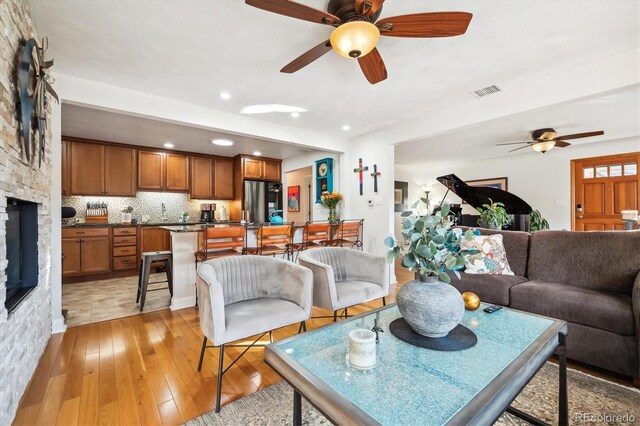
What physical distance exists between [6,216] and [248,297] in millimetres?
1408

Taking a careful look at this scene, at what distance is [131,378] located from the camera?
185cm

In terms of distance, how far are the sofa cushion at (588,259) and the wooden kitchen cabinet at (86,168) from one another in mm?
6386

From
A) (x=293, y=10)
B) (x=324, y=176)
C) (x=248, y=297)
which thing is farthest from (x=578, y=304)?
(x=324, y=176)

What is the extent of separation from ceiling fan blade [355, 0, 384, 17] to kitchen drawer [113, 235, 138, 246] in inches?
200

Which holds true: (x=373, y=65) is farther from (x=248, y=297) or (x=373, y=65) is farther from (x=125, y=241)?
(x=125, y=241)

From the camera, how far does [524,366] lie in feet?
3.41

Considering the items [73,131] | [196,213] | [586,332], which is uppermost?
[73,131]

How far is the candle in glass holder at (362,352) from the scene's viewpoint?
40.6 inches

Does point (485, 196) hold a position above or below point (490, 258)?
above

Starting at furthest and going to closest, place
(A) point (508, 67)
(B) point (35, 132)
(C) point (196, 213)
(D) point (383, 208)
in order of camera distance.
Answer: (C) point (196, 213)
(D) point (383, 208)
(A) point (508, 67)
(B) point (35, 132)

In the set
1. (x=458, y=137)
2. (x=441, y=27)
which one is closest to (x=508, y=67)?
(x=441, y=27)

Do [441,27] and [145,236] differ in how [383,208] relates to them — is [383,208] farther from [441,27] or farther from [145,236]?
[145,236]

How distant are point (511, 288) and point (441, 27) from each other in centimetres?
204

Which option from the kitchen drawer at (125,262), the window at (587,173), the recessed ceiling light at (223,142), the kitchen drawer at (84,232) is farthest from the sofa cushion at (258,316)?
the window at (587,173)
